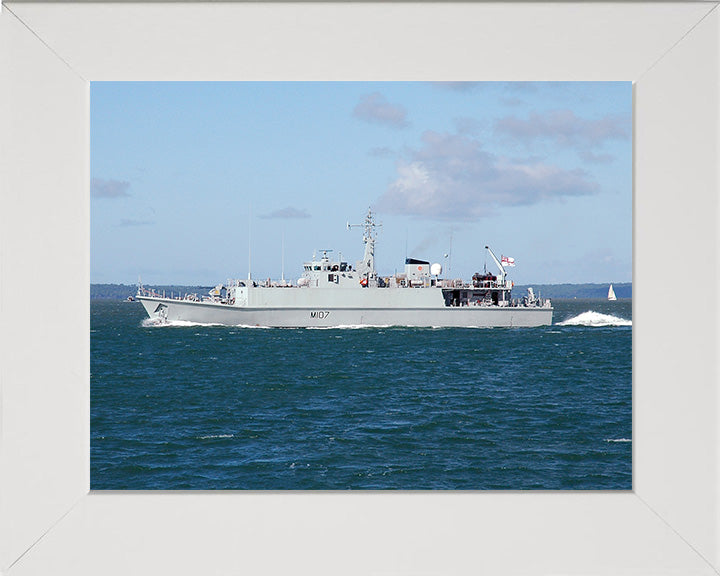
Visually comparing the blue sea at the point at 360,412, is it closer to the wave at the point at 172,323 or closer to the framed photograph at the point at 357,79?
the wave at the point at 172,323

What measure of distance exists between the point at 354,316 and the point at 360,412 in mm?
9548

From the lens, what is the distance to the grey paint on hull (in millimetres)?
20250

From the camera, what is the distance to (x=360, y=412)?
10750mm

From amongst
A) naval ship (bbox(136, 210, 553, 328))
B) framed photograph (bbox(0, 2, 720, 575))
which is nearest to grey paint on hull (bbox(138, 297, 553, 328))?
naval ship (bbox(136, 210, 553, 328))

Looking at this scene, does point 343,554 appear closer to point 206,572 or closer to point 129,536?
point 206,572

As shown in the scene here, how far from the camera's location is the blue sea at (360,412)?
6945mm

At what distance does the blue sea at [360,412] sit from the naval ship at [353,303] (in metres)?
0.56

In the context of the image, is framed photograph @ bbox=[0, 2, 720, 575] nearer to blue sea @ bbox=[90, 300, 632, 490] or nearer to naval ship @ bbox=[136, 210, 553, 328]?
blue sea @ bbox=[90, 300, 632, 490]

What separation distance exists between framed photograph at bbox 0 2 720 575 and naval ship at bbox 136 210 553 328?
17.5m

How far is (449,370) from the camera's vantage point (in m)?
15.1

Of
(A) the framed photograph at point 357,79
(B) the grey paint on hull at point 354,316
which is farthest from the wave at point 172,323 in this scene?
(A) the framed photograph at point 357,79
